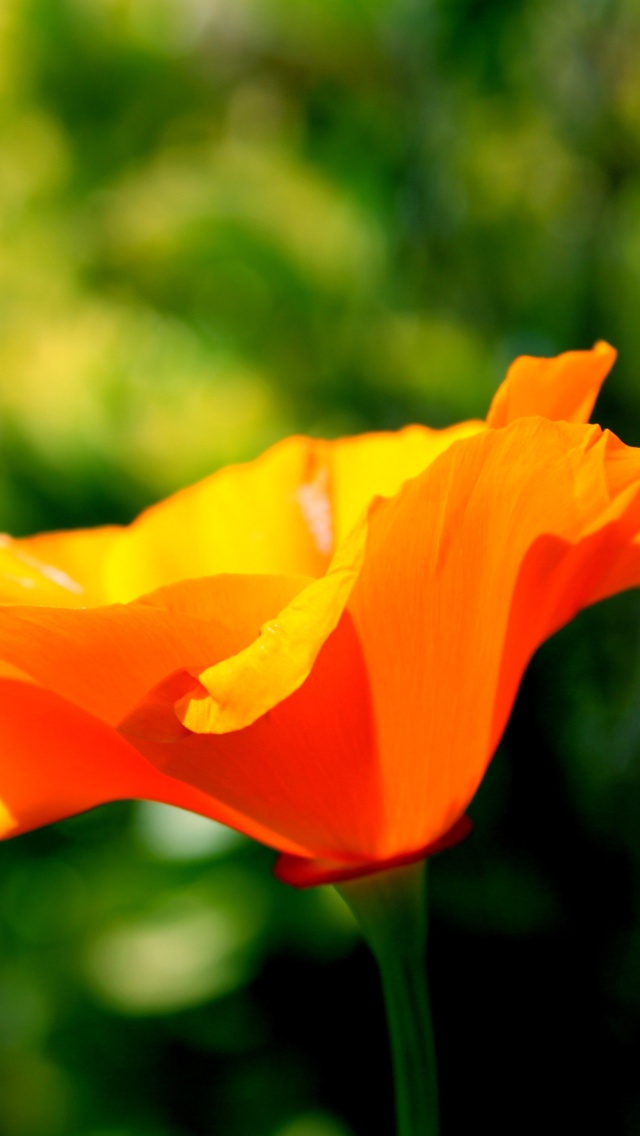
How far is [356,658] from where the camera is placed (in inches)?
10.3

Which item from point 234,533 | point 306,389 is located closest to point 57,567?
point 234,533

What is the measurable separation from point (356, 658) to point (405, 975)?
0.26 ft

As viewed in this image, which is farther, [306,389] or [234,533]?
[306,389]

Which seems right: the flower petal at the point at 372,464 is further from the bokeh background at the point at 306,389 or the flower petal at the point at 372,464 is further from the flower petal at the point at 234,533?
the bokeh background at the point at 306,389

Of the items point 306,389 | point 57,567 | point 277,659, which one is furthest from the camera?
point 306,389

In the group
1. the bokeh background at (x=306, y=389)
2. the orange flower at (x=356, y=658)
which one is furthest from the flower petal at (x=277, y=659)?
the bokeh background at (x=306, y=389)

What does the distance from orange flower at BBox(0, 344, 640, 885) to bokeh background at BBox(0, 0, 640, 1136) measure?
1.60 ft

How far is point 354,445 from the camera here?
40cm

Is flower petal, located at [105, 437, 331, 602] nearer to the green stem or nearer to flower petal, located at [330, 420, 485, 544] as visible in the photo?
flower petal, located at [330, 420, 485, 544]

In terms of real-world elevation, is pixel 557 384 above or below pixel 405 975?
above

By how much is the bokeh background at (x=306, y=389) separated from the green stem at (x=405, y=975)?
0.47 meters

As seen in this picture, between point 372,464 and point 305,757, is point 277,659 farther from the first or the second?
point 372,464

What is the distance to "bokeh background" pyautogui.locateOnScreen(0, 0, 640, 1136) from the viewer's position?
2.55 ft

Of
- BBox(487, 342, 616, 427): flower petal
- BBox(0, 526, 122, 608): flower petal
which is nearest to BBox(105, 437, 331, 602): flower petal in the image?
BBox(0, 526, 122, 608): flower petal
